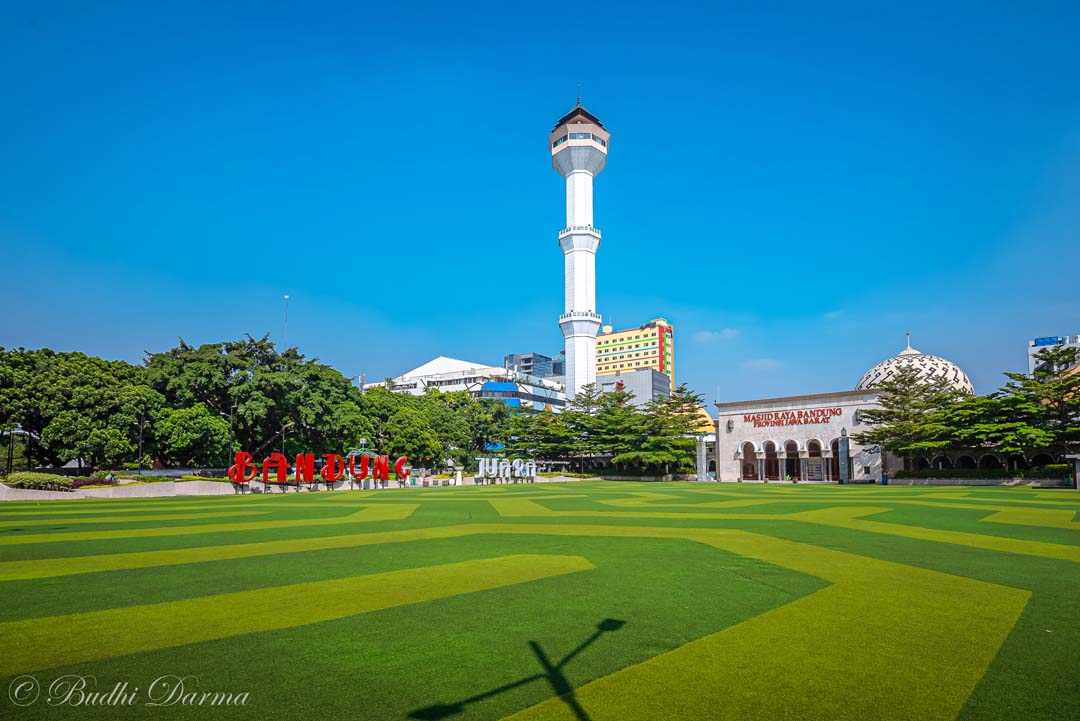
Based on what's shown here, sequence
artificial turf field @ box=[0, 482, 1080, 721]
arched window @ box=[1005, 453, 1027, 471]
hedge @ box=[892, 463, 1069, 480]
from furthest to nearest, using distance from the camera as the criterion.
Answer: arched window @ box=[1005, 453, 1027, 471]
hedge @ box=[892, 463, 1069, 480]
artificial turf field @ box=[0, 482, 1080, 721]

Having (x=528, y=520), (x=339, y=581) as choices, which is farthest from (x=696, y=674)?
(x=528, y=520)

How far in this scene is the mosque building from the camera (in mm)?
66250

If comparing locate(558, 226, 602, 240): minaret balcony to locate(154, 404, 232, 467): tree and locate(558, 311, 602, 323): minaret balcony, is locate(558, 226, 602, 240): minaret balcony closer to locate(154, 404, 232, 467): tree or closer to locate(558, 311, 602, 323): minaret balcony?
locate(558, 311, 602, 323): minaret balcony

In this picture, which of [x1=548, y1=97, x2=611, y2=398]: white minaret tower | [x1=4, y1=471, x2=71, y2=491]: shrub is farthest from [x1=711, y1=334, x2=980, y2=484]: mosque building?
[x1=4, y1=471, x2=71, y2=491]: shrub

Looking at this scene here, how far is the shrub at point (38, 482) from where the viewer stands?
111 ft

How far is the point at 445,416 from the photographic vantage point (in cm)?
7725

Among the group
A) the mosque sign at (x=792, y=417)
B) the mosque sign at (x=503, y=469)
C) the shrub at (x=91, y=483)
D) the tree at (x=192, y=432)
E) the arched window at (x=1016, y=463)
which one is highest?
the mosque sign at (x=792, y=417)

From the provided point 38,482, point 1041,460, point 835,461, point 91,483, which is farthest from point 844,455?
point 38,482

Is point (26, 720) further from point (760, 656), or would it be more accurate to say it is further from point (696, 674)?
point (760, 656)

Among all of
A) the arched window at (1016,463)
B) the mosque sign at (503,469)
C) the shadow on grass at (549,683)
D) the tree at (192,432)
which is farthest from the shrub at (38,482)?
the arched window at (1016,463)

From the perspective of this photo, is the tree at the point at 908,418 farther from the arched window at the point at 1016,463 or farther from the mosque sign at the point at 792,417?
the arched window at the point at 1016,463

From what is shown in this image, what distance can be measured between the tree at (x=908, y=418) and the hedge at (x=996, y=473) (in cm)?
A: 195

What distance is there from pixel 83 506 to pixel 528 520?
20456 millimetres

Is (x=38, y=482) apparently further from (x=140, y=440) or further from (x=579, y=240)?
(x=579, y=240)
